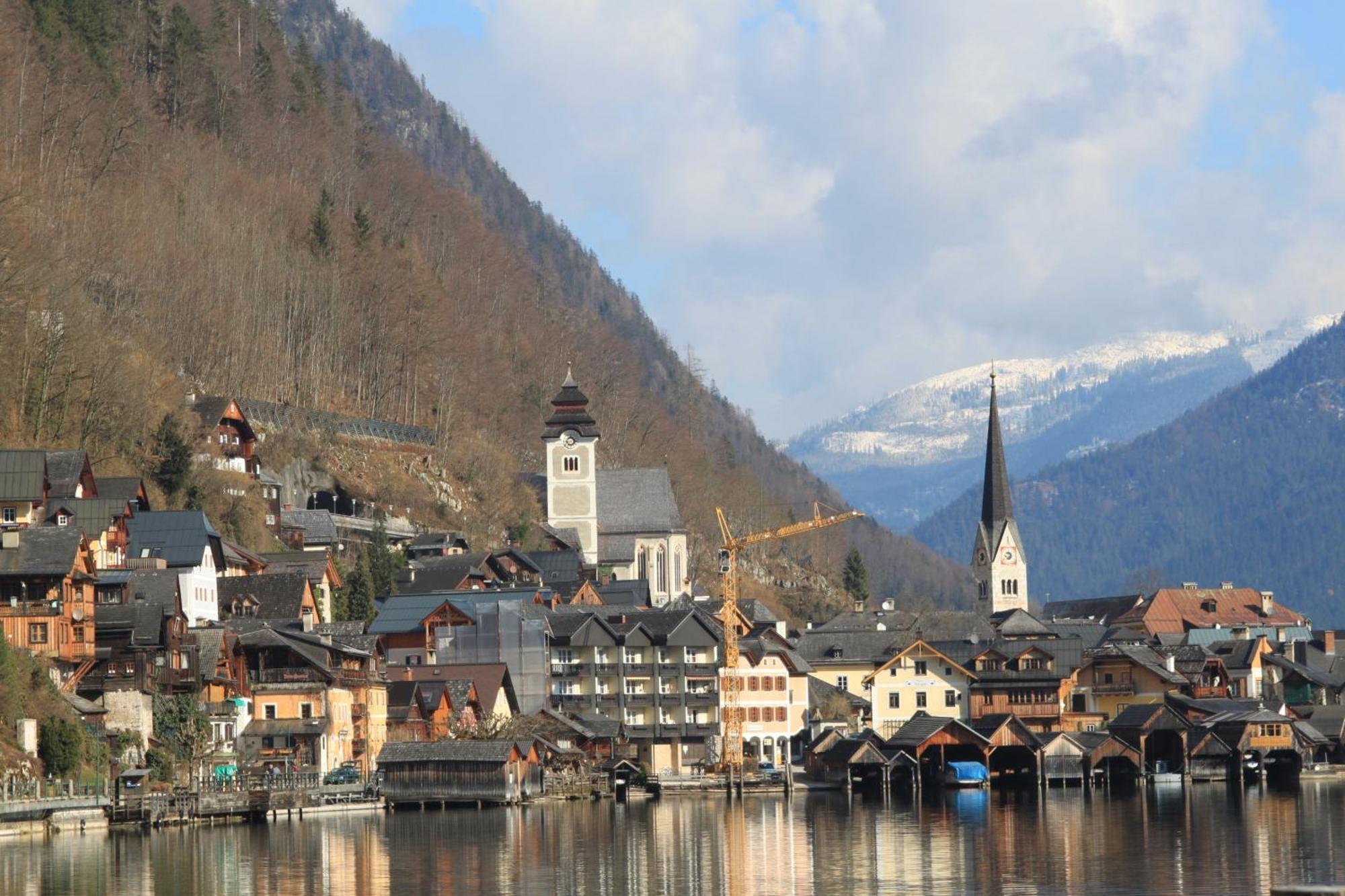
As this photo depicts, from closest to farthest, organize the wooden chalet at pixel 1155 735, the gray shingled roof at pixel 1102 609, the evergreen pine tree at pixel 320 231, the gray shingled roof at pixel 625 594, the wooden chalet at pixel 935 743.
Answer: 1. the wooden chalet at pixel 935 743
2. the wooden chalet at pixel 1155 735
3. the gray shingled roof at pixel 625 594
4. the evergreen pine tree at pixel 320 231
5. the gray shingled roof at pixel 1102 609

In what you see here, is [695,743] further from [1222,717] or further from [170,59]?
[170,59]

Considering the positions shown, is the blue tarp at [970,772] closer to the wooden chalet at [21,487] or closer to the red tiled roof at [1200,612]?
the wooden chalet at [21,487]

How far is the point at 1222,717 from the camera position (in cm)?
12006

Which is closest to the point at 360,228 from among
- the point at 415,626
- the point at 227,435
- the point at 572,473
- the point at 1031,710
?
the point at 572,473

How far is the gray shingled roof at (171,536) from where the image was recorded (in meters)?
108

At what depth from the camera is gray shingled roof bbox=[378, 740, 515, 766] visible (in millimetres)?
95000

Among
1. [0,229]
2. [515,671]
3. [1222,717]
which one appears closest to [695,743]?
[515,671]

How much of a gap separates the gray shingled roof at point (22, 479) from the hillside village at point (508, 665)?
4.9 inches

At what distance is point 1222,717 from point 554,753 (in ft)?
121

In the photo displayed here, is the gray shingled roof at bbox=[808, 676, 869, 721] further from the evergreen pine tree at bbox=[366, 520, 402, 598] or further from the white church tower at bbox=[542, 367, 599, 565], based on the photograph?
the white church tower at bbox=[542, 367, 599, 565]

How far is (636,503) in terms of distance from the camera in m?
174

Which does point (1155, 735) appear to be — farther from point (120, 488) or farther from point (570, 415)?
point (570, 415)

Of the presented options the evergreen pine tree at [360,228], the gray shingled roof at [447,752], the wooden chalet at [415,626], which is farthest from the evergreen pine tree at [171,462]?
the evergreen pine tree at [360,228]

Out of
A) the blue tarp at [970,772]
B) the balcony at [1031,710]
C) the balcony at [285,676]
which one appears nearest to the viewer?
the balcony at [285,676]
